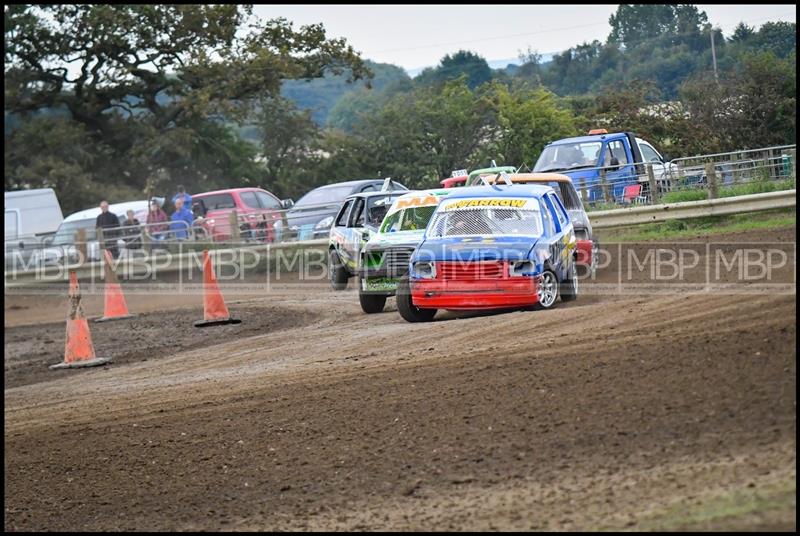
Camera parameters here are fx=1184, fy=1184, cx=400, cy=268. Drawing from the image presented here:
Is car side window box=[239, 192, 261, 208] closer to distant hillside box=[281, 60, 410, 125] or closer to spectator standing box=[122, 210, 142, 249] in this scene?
spectator standing box=[122, 210, 142, 249]

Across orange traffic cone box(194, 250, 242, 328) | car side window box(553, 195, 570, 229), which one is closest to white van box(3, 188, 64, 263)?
orange traffic cone box(194, 250, 242, 328)

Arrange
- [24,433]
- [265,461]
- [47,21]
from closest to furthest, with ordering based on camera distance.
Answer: [265,461], [24,433], [47,21]

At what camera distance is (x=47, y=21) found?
4000cm

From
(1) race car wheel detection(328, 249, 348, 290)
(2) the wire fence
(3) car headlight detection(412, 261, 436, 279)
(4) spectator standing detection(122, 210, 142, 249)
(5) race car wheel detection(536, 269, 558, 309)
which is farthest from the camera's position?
(4) spectator standing detection(122, 210, 142, 249)

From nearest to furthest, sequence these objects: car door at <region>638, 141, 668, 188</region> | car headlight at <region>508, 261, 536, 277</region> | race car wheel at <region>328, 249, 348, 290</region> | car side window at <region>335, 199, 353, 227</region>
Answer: car headlight at <region>508, 261, 536, 277</region> → car side window at <region>335, 199, 353, 227</region> → race car wheel at <region>328, 249, 348, 290</region> → car door at <region>638, 141, 668, 188</region>

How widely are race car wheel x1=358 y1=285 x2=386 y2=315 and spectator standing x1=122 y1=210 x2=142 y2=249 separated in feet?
37.6

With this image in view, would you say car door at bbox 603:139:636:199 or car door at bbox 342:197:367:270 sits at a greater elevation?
car door at bbox 603:139:636:199

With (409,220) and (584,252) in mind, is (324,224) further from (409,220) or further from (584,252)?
(584,252)

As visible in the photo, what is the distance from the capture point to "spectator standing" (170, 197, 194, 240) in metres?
27.9

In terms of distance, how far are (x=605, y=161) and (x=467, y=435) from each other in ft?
46.9

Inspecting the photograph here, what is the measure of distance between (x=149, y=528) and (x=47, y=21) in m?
35.3

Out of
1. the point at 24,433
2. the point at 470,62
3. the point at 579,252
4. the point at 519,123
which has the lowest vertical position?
the point at 24,433

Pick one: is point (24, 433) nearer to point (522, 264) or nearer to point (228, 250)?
point (522, 264)

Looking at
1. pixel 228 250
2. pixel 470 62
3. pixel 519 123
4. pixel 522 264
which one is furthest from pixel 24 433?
pixel 470 62
